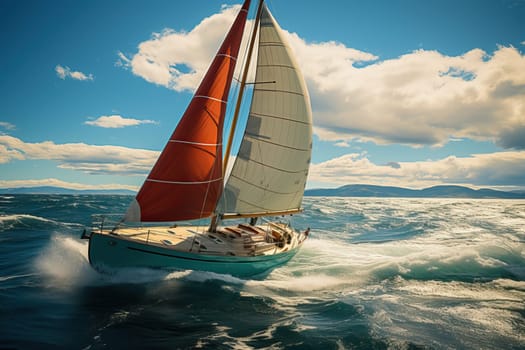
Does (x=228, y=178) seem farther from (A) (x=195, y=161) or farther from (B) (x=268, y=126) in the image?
(B) (x=268, y=126)

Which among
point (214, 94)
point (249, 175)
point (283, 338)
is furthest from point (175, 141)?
point (283, 338)

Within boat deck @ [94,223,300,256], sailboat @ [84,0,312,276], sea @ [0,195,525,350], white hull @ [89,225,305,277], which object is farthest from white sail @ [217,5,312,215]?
sea @ [0,195,525,350]

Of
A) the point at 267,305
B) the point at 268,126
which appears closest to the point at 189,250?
the point at 267,305

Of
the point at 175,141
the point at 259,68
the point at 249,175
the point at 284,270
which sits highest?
the point at 259,68

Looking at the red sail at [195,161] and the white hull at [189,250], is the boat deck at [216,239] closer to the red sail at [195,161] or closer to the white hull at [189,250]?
the white hull at [189,250]

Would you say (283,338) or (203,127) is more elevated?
(203,127)

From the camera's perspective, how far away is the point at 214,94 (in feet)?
42.2

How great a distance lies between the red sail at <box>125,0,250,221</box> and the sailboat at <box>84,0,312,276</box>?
0.13ft

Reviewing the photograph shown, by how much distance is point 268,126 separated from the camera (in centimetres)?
1440

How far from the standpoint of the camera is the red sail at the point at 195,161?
11391mm

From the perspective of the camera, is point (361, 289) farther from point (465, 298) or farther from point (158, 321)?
point (158, 321)

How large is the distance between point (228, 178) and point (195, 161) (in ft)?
9.39

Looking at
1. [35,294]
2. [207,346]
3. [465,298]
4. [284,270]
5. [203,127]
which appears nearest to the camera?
[207,346]

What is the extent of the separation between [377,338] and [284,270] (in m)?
7.90
